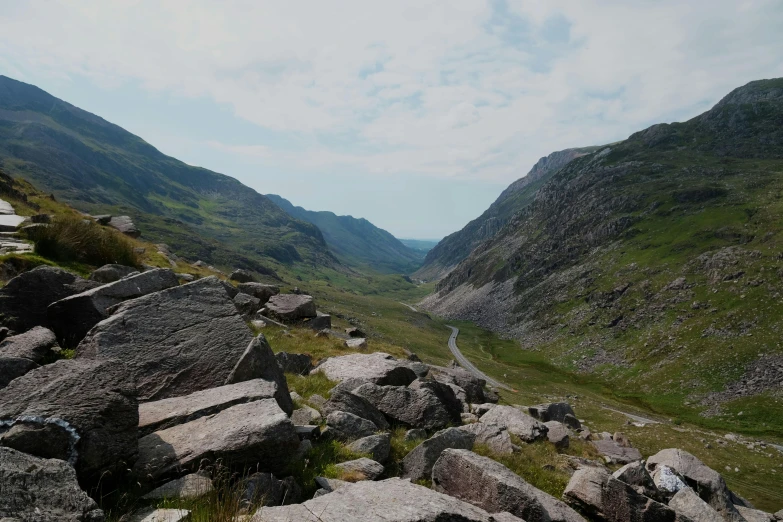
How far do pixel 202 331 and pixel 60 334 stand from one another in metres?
4.82

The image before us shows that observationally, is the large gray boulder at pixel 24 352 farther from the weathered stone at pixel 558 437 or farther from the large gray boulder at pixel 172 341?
the weathered stone at pixel 558 437

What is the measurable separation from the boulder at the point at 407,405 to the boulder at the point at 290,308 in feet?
49.8

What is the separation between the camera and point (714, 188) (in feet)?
501

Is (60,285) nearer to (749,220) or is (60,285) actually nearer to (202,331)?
(202,331)

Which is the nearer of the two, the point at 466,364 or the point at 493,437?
the point at 493,437

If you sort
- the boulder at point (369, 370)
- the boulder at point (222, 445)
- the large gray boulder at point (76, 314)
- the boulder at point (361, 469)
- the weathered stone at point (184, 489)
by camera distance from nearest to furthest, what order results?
the weathered stone at point (184, 489) → the boulder at point (222, 445) → the boulder at point (361, 469) → the large gray boulder at point (76, 314) → the boulder at point (369, 370)

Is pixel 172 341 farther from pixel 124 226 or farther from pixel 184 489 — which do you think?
pixel 124 226

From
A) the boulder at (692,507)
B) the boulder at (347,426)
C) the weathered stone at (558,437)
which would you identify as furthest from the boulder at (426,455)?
the weathered stone at (558,437)

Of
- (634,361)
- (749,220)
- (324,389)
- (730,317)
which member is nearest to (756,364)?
(730,317)

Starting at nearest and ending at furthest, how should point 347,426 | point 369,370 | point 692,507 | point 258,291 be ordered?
1. point 347,426
2. point 692,507
3. point 369,370
4. point 258,291

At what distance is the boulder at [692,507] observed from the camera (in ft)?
41.3

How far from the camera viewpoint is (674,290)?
110562mm

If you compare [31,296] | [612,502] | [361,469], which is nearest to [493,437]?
[612,502]

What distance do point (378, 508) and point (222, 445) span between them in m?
3.36
